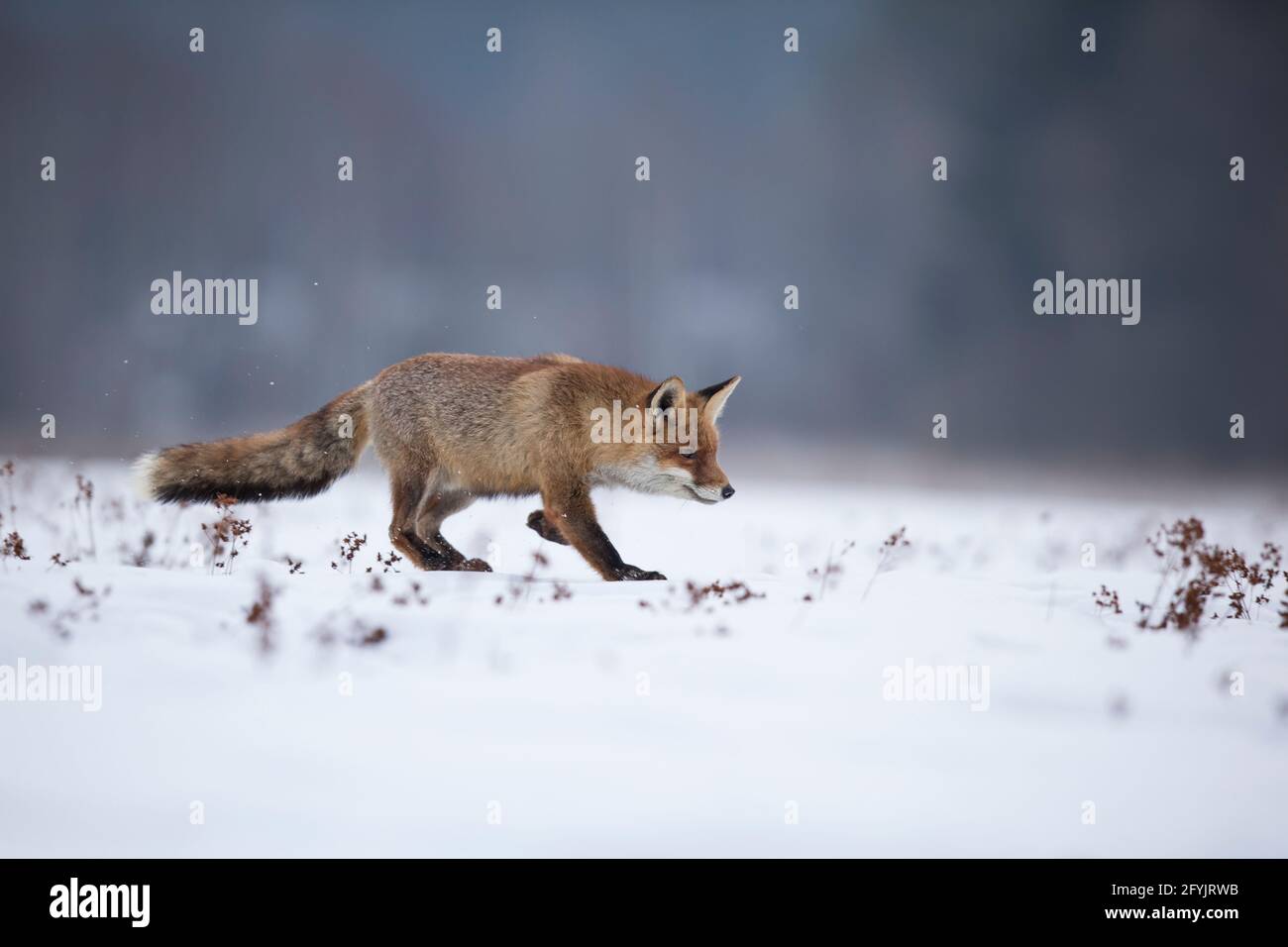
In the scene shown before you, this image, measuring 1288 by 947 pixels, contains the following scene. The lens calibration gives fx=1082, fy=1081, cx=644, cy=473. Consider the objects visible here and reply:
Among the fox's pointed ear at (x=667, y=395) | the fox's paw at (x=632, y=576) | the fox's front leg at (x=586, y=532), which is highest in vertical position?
the fox's pointed ear at (x=667, y=395)

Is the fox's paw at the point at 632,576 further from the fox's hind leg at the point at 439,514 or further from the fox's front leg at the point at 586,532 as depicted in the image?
the fox's hind leg at the point at 439,514

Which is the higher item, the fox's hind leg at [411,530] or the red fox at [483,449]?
the red fox at [483,449]

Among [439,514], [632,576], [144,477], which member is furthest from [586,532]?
[144,477]

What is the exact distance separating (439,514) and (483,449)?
2.70 feet

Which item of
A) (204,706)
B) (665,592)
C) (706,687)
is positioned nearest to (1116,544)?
(665,592)

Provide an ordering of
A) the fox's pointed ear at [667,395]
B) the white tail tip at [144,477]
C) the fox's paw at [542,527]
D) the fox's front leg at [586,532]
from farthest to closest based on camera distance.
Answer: the fox's paw at [542,527] < the white tail tip at [144,477] < the fox's front leg at [586,532] < the fox's pointed ear at [667,395]

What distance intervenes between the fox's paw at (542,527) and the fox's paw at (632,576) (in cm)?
74

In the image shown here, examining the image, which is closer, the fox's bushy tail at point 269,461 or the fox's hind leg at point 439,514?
the fox's bushy tail at point 269,461

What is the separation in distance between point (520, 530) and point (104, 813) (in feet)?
16.2

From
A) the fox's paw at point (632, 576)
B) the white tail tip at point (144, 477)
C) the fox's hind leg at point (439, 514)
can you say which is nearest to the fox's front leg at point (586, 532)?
the fox's paw at point (632, 576)

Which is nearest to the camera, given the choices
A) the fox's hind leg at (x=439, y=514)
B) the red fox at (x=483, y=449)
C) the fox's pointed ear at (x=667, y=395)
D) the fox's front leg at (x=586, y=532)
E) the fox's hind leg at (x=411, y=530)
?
the fox's pointed ear at (x=667, y=395)

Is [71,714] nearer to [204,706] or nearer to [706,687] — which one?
[204,706]

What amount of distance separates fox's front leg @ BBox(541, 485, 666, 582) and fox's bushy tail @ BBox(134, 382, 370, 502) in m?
1.49

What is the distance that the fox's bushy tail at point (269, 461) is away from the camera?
6.49 metres
